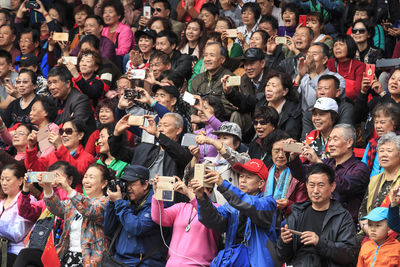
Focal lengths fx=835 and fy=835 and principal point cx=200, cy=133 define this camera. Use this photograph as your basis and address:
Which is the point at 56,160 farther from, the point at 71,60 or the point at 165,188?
the point at 165,188

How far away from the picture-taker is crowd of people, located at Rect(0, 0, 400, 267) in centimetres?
670

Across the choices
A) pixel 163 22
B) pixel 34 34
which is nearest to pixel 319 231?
pixel 163 22

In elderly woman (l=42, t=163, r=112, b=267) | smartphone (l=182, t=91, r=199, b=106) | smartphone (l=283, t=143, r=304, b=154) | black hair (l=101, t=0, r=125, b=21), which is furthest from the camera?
black hair (l=101, t=0, r=125, b=21)

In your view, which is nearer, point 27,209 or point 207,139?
point 207,139

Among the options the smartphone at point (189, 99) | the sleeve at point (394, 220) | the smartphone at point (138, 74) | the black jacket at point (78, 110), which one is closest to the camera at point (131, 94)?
the smartphone at point (138, 74)

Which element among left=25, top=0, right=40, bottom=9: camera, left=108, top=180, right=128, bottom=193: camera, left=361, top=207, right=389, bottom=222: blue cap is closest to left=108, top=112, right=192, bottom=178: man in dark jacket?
left=108, top=180, right=128, bottom=193: camera

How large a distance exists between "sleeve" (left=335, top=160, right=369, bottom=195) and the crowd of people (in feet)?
0.04

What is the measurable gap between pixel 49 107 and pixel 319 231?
4.49 m

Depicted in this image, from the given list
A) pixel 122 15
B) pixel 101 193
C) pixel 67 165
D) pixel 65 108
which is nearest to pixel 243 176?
pixel 101 193

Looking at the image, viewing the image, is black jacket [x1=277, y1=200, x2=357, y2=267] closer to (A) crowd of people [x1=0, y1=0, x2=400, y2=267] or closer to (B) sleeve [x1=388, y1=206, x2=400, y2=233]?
(A) crowd of people [x1=0, y1=0, x2=400, y2=267]

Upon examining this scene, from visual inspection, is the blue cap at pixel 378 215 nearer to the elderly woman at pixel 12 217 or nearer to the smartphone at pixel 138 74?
the elderly woman at pixel 12 217

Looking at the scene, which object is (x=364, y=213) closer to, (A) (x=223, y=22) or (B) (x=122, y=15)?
(A) (x=223, y=22)

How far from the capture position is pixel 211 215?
6.74 meters

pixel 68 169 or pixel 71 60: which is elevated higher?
pixel 71 60
